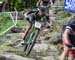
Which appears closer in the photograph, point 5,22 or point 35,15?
point 35,15

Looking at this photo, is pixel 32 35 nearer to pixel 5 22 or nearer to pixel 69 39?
pixel 69 39

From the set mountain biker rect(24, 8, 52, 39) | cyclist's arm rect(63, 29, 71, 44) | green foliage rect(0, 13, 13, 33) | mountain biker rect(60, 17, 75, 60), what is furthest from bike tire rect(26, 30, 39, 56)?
green foliage rect(0, 13, 13, 33)

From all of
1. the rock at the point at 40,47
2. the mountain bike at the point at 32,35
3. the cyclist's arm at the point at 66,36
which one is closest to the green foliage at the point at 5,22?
the rock at the point at 40,47

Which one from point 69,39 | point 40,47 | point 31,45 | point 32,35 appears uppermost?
point 69,39

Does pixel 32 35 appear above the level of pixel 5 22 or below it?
above

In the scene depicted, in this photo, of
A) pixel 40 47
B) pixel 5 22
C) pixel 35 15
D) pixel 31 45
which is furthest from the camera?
pixel 5 22

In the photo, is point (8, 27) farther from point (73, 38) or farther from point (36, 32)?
point (73, 38)


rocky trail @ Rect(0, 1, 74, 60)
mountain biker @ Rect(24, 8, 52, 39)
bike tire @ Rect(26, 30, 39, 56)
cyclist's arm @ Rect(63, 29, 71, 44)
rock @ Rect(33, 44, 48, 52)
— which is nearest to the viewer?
cyclist's arm @ Rect(63, 29, 71, 44)

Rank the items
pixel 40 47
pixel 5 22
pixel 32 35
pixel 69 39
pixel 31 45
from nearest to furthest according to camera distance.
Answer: pixel 69 39
pixel 31 45
pixel 32 35
pixel 40 47
pixel 5 22

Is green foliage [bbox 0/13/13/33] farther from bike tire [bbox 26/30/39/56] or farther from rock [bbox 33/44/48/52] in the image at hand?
bike tire [bbox 26/30/39/56]

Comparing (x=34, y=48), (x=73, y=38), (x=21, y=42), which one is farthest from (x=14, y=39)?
(x=73, y=38)

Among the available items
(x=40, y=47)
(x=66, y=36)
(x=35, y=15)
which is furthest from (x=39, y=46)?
(x=66, y=36)

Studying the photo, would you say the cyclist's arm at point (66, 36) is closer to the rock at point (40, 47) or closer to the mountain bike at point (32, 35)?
the mountain bike at point (32, 35)

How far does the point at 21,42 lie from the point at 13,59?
6.82 feet
